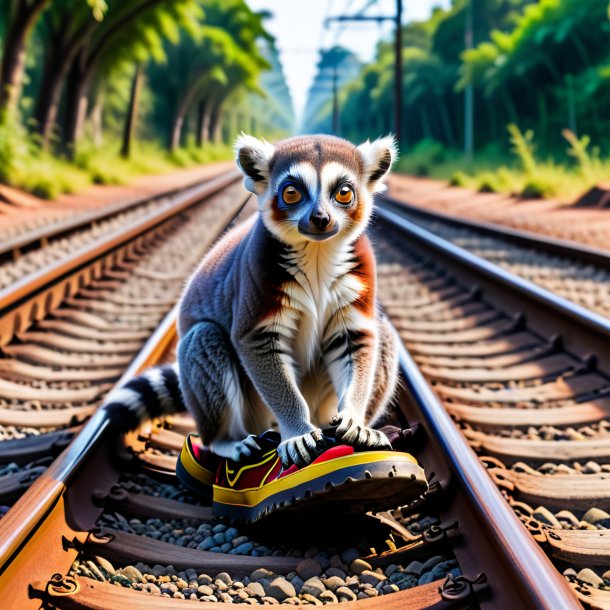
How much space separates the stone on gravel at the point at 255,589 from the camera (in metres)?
2.37

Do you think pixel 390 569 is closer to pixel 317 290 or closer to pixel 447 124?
pixel 317 290

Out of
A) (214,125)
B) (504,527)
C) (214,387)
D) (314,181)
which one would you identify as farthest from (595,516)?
(214,125)

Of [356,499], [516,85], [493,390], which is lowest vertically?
[493,390]

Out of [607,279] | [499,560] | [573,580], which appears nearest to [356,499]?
[499,560]

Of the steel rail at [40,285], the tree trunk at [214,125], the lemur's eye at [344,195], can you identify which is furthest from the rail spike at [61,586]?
the tree trunk at [214,125]

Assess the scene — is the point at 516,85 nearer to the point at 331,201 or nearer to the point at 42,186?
the point at 42,186

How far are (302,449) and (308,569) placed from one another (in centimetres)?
39

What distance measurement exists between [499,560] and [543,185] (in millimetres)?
17693

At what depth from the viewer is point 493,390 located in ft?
15.5

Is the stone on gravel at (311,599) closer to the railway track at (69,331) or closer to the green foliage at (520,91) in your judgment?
the railway track at (69,331)

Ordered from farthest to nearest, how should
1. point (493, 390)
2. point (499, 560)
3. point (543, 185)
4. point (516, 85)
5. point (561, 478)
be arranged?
point (516, 85) → point (543, 185) → point (493, 390) → point (561, 478) → point (499, 560)

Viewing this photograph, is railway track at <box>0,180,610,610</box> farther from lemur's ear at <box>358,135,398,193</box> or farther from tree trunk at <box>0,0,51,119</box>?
tree trunk at <box>0,0,51,119</box>

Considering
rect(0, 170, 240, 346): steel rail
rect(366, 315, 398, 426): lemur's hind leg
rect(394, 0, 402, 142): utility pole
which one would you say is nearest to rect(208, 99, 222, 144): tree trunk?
rect(394, 0, 402, 142): utility pole

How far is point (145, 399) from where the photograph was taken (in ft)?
11.3
